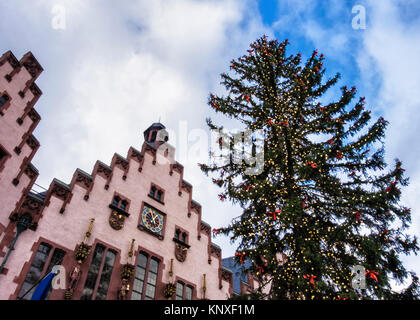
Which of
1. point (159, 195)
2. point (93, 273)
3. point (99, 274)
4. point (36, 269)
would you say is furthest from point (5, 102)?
point (159, 195)

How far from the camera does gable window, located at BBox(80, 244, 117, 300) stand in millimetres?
12570

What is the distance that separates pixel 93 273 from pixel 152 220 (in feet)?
14.7

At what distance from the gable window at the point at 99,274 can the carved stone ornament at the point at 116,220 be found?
1.17 metres

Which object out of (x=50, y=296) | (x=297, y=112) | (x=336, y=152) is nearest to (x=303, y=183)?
(x=336, y=152)

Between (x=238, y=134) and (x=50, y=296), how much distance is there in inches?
383

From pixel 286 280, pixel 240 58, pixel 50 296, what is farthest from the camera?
pixel 240 58

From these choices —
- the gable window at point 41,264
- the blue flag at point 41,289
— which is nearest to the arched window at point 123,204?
the gable window at point 41,264

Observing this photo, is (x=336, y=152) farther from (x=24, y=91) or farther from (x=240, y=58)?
(x=24, y=91)

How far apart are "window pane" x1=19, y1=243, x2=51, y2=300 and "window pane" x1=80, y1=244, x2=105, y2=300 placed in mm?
1846

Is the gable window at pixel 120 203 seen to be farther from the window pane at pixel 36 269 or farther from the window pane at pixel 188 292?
the window pane at pixel 188 292

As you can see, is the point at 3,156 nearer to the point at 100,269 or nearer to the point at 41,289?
the point at 41,289

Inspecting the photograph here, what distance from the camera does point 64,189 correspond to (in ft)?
46.1

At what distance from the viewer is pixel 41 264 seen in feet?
38.9

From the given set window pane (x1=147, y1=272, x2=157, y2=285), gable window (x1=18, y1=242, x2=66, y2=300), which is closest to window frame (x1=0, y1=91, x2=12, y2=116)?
gable window (x1=18, y1=242, x2=66, y2=300)
